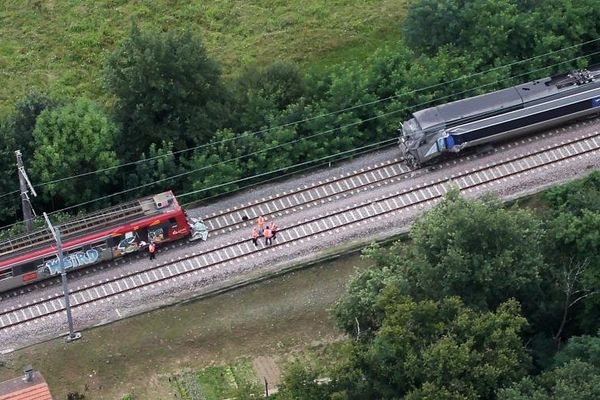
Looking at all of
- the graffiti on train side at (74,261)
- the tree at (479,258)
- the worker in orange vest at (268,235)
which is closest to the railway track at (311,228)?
the worker in orange vest at (268,235)

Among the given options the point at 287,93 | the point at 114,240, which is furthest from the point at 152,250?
the point at 287,93

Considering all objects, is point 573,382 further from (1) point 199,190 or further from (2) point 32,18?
(2) point 32,18

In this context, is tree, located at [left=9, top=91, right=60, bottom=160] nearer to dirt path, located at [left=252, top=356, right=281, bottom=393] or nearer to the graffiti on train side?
the graffiti on train side

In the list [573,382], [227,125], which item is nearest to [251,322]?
[227,125]

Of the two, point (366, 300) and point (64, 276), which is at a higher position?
point (64, 276)

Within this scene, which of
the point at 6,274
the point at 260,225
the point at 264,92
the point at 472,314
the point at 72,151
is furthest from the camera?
the point at 264,92

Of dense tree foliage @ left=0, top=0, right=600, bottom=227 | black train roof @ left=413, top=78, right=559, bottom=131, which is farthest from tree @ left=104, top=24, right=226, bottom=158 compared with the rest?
black train roof @ left=413, top=78, right=559, bottom=131

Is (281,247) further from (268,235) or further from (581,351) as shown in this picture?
(581,351)
